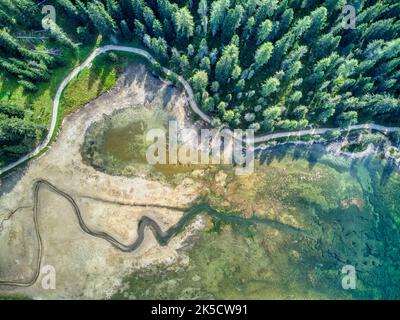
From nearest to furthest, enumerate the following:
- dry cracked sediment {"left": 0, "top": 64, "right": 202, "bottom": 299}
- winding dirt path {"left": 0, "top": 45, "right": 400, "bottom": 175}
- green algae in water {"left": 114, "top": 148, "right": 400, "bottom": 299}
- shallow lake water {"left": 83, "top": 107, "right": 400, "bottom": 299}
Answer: dry cracked sediment {"left": 0, "top": 64, "right": 202, "bottom": 299} < winding dirt path {"left": 0, "top": 45, "right": 400, "bottom": 175} < green algae in water {"left": 114, "top": 148, "right": 400, "bottom": 299} < shallow lake water {"left": 83, "top": 107, "right": 400, "bottom": 299}

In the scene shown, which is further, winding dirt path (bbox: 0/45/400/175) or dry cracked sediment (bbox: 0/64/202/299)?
winding dirt path (bbox: 0/45/400/175)

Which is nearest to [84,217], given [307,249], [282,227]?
[282,227]

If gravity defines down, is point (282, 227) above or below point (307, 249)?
above

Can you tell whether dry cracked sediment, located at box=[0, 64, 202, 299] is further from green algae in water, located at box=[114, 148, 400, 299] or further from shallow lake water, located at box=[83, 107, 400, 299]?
green algae in water, located at box=[114, 148, 400, 299]

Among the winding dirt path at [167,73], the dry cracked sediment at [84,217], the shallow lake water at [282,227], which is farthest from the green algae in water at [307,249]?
the winding dirt path at [167,73]

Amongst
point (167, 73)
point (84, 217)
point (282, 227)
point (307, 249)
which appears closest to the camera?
point (84, 217)

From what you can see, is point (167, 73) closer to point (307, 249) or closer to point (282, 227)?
point (282, 227)

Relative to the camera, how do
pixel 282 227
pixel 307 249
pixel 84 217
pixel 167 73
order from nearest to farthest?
1. pixel 84 217
2. pixel 167 73
3. pixel 307 249
4. pixel 282 227

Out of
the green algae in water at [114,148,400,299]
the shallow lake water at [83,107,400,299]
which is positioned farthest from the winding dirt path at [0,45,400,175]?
the green algae in water at [114,148,400,299]

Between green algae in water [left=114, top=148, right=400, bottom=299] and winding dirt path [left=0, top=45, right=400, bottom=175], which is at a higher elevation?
winding dirt path [left=0, top=45, right=400, bottom=175]

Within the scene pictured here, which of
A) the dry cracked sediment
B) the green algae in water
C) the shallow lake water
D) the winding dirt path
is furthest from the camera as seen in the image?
the shallow lake water
